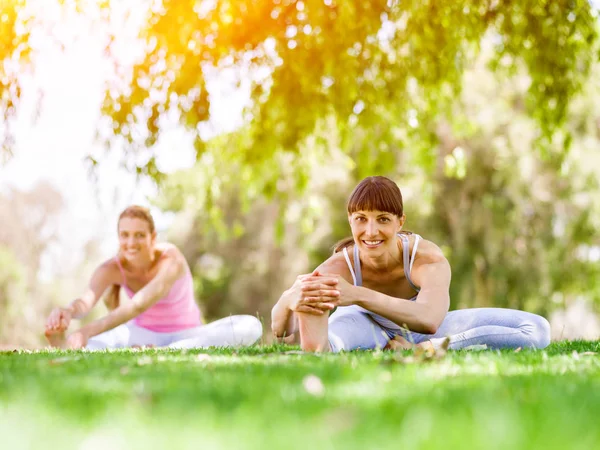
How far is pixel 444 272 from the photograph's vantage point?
16.3ft

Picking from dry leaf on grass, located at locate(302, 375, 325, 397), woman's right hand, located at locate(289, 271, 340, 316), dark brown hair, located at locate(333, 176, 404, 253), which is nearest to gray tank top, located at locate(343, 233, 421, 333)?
dark brown hair, located at locate(333, 176, 404, 253)

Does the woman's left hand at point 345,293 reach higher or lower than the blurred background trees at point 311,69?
lower

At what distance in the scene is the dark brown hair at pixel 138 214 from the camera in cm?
734

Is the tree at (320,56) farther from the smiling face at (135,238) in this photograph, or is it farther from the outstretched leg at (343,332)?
the outstretched leg at (343,332)

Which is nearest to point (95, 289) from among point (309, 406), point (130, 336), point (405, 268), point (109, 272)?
point (109, 272)

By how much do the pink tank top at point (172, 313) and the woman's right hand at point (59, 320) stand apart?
113cm

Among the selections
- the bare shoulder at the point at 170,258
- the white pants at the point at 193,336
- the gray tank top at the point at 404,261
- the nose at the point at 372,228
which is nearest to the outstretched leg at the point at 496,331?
the gray tank top at the point at 404,261

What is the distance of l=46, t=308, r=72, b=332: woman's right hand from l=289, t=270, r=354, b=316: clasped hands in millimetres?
2651

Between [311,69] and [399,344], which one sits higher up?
[311,69]

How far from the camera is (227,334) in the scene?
6.93m

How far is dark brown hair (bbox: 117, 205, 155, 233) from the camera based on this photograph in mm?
7336

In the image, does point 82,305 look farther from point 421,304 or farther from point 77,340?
point 421,304

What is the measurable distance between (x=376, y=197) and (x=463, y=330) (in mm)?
1190

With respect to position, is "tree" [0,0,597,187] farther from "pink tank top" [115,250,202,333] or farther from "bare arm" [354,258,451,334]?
"bare arm" [354,258,451,334]
